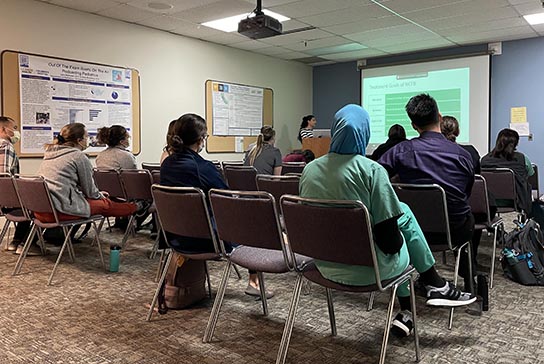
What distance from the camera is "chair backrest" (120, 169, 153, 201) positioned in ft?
12.8

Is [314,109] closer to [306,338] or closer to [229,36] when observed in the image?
[229,36]

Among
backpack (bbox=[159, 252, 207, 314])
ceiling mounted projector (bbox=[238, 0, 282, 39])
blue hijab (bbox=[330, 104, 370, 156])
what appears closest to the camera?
blue hijab (bbox=[330, 104, 370, 156])

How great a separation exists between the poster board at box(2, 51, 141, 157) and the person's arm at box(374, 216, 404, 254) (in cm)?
477

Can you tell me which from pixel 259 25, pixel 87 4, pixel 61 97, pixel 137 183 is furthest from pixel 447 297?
pixel 87 4

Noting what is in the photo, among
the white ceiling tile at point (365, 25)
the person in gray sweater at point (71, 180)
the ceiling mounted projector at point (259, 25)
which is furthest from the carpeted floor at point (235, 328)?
the white ceiling tile at point (365, 25)

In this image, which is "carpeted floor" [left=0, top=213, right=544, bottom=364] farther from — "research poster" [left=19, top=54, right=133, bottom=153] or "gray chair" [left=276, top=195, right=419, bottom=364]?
"research poster" [left=19, top=54, right=133, bottom=153]

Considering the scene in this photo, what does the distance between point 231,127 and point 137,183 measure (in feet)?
13.3

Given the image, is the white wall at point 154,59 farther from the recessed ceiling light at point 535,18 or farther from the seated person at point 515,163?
the seated person at point 515,163

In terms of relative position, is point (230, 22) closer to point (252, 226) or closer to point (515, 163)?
point (515, 163)

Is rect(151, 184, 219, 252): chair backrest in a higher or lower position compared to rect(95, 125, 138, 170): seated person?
lower

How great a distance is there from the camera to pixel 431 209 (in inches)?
97.9

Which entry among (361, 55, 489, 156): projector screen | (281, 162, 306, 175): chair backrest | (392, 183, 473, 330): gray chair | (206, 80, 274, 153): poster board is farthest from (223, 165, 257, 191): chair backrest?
(361, 55, 489, 156): projector screen

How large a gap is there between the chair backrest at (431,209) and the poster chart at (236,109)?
5.43 metres

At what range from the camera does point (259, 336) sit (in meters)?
2.41
